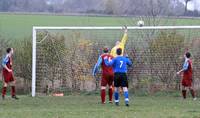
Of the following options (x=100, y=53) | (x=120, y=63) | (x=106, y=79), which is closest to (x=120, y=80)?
(x=120, y=63)

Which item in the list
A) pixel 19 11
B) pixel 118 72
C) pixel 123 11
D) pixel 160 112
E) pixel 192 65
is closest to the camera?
pixel 160 112

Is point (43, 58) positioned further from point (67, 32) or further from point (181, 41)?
point (181, 41)

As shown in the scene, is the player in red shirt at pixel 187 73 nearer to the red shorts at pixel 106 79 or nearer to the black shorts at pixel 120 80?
the red shorts at pixel 106 79

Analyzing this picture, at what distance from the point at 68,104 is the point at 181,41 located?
6526 millimetres

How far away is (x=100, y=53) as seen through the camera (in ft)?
83.7

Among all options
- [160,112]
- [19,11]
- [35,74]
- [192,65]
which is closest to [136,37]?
[192,65]

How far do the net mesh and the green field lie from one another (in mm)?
1489

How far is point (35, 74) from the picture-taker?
25.1 meters

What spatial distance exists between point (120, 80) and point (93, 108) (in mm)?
1336

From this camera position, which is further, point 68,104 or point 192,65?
point 192,65

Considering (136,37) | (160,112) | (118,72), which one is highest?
(136,37)

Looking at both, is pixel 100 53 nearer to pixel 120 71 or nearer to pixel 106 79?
pixel 106 79

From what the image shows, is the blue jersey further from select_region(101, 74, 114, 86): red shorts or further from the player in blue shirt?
select_region(101, 74, 114, 86): red shorts

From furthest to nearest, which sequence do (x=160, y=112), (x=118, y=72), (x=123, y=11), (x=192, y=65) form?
(x=123, y=11), (x=192, y=65), (x=118, y=72), (x=160, y=112)
